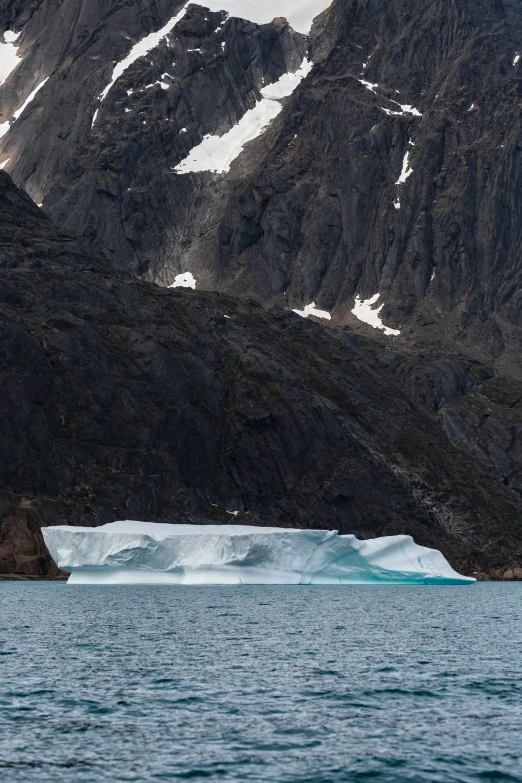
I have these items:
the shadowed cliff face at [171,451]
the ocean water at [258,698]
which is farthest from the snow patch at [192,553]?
the shadowed cliff face at [171,451]

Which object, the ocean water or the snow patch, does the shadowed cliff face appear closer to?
the snow patch

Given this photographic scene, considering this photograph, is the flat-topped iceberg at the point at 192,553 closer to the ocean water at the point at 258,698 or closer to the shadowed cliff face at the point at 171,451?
the ocean water at the point at 258,698

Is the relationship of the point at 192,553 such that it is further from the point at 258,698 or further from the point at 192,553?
the point at 258,698

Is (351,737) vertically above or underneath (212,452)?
underneath

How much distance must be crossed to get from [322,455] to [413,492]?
16.1 meters

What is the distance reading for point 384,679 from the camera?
52.9 m

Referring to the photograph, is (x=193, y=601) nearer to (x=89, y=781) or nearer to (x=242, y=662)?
(x=242, y=662)

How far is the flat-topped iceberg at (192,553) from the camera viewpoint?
4788 inches

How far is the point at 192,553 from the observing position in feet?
401

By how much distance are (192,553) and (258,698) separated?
3003 inches

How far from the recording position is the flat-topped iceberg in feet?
399

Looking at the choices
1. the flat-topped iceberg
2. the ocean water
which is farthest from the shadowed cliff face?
the ocean water

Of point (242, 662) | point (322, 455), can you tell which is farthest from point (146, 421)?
point (242, 662)

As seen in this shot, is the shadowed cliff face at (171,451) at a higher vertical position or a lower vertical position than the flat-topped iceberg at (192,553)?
higher
